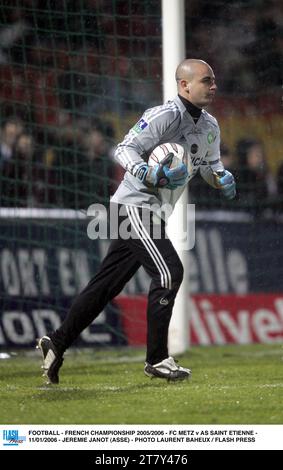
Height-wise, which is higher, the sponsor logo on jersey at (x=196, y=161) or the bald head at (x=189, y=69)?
the bald head at (x=189, y=69)

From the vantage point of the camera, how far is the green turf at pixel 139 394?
633cm

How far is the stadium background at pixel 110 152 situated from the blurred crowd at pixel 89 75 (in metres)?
0.01

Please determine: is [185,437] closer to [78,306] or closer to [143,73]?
[78,306]

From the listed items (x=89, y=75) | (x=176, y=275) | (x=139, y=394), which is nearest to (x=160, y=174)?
(x=176, y=275)

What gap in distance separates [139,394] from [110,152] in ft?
13.6

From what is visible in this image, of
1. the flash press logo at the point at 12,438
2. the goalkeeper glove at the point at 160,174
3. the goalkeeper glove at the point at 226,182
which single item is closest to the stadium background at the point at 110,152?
the goalkeeper glove at the point at 226,182

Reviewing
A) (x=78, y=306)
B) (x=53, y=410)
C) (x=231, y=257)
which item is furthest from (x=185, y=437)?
(x=231, y=257)

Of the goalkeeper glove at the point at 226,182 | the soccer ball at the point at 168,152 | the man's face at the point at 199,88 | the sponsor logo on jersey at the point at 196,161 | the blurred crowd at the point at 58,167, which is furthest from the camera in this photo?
the blurred crowd at the point at 58,167

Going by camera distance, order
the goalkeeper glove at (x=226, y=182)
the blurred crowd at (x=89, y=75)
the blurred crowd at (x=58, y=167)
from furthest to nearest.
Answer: the blurred crowd at (x=58, y=167), the blurred crowd at (x=89, y=75), the goalkeeper glove at (x=226, y=182)

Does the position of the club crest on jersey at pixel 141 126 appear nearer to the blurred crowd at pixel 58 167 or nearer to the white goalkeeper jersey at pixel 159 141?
the white goalkeeper jersey at pixel 159 141

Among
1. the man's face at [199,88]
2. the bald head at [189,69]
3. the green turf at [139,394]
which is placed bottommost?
the green turf at [139,394]

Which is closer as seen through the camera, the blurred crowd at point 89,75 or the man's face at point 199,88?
the man's face at point 199,88

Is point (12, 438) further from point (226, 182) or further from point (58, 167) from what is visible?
point (58, 167)

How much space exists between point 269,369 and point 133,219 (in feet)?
6.55
